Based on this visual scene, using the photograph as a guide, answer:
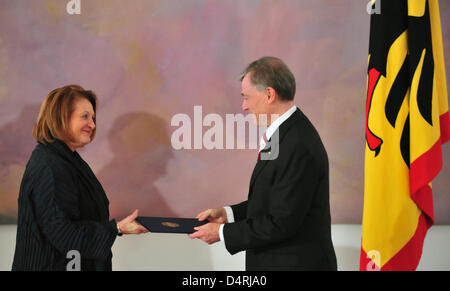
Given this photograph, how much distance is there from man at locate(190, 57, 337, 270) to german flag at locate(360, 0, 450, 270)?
0.49 meters

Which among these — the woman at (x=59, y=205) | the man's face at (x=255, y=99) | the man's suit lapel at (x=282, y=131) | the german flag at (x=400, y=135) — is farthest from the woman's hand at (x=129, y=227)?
the german flag at (x=400, y=135)

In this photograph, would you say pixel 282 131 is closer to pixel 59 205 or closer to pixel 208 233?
pixel 208 233

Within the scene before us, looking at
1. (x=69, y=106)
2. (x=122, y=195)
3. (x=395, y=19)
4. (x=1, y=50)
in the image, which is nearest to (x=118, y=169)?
(x=122, y=195)

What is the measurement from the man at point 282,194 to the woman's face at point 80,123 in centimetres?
79

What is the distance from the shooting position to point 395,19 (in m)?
2.25

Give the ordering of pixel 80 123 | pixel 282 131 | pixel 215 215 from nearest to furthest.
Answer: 1. pixel 282 131
2. pixel 80 123
3. pixel 215 215

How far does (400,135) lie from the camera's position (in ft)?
7.40

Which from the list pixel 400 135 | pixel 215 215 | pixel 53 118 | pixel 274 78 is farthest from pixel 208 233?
pixel 400 135

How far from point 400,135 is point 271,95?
2.73ft

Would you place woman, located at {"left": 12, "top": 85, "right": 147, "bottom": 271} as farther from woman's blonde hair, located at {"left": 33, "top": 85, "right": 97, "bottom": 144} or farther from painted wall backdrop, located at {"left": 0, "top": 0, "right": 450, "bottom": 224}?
painted wall backdrop, located at {"left": 0, "top": 0, "right": 450, "bottom": 224}

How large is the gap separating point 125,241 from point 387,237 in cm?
174

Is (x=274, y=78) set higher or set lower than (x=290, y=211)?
higher

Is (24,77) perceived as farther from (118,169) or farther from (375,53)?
(375,53)

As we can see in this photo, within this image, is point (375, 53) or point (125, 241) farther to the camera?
point (125, 241)
